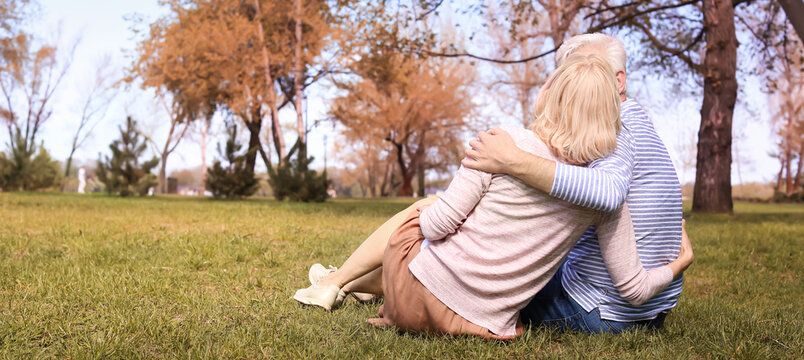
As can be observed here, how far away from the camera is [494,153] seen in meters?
2.16

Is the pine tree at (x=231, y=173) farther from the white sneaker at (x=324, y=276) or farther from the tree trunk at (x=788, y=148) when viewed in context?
the tree trunk at (x=788, y=148)

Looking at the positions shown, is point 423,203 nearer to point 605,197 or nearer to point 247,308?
point 605,197

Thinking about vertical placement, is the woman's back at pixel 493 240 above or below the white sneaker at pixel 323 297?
above

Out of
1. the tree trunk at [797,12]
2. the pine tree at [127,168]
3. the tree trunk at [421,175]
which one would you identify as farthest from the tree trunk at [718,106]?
the tree trunk at [421,175]

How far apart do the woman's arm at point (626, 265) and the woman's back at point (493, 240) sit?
0.35 feet

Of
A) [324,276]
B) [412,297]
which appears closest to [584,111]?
[412,297]

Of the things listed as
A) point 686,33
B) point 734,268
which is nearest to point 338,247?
point 734,268

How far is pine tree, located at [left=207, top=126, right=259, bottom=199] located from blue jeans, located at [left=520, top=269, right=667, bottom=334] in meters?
17.2

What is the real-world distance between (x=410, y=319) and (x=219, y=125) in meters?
41.7

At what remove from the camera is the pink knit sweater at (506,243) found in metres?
2.24

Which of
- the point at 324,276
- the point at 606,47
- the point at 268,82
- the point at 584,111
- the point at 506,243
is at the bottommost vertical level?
the point at 324,276

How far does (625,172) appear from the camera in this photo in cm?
221

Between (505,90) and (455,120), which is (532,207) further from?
(455,120)

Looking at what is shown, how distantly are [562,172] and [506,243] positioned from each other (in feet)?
1.35
